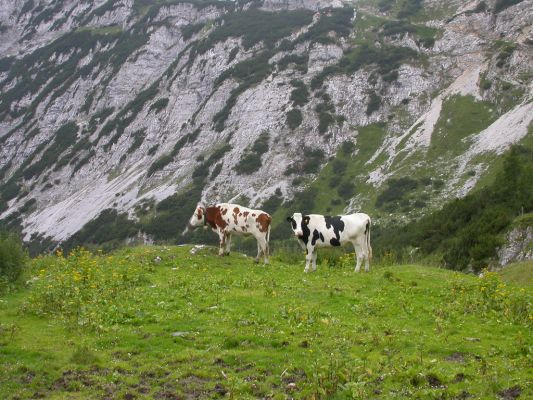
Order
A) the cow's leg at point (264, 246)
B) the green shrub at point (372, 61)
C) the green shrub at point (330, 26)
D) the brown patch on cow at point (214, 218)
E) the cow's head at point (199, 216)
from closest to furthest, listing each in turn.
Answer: the cow's leg at point (264, 246) → the brown patch on cow at point (214, 218) → the cow's head at point (199, 216) → the green shrub at point (372, 61) → the green shrub at point (330, 26)

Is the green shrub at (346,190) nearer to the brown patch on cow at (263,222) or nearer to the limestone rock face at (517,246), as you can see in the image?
the limestone rock face at (517,246)

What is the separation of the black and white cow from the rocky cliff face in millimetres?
68616

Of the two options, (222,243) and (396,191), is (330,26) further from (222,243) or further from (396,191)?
(222,243)

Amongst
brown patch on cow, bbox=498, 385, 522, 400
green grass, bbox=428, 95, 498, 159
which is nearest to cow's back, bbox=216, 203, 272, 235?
brown patch on cow, bbox=498, 385, 522, 400

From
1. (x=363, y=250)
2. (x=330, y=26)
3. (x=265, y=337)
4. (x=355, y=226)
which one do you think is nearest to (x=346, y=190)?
(x=330, y=26)

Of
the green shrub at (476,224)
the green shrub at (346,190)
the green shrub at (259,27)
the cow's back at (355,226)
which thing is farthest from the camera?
the green shrub at (259,27)

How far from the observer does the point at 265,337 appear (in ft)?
40.4

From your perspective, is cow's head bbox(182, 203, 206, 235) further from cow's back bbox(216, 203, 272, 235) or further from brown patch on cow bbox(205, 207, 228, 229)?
cow's back bbox(216, 203, 272, 235)

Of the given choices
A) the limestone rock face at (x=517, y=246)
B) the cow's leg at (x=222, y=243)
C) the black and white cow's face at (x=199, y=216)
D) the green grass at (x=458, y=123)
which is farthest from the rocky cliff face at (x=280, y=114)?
the cow's leg at (x=222, y=243)

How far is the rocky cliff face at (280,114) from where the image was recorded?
340 ft

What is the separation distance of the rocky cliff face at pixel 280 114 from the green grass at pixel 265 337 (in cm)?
7448

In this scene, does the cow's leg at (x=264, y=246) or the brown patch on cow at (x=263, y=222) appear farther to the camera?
the brown patch on cow at (x=263, y=222)

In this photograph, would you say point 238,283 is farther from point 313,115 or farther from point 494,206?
point 313,115

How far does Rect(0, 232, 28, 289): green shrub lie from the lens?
18781 millimetres
